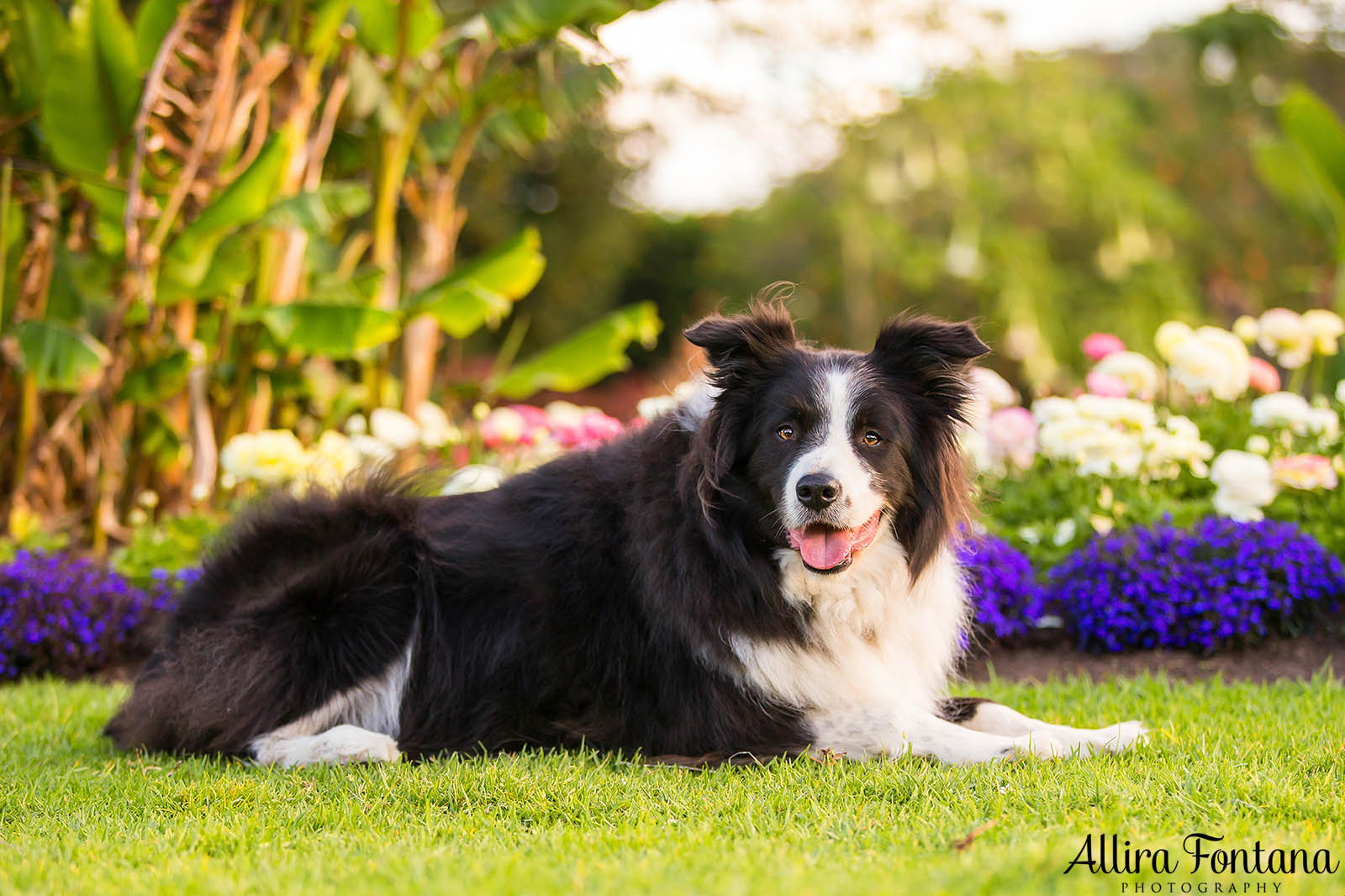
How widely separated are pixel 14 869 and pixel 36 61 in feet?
22.0

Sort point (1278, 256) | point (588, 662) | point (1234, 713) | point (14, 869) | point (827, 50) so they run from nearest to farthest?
point (14, 869) < point (588, 662) < point (1234, 713) < point (827, 50) < point (1278, 256)

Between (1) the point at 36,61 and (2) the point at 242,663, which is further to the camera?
(1) the point at 36,61

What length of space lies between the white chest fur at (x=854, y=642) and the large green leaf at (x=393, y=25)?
6.35 meters

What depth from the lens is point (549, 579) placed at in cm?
440

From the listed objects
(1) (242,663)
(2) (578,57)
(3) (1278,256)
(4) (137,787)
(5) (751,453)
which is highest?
(3) (1278,256)

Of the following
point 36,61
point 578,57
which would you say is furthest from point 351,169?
point 36,61

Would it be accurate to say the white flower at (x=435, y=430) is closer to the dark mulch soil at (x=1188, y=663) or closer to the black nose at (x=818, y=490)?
the dark mulch soil at (x=1188, y=663)

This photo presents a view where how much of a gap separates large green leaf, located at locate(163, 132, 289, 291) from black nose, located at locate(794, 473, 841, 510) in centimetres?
533

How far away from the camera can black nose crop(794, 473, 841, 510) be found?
3738 millimetres

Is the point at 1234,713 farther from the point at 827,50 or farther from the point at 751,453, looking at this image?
the point at 827,50

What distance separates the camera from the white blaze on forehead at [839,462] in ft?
12.4

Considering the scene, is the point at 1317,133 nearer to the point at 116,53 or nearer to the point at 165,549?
the point at 116,53

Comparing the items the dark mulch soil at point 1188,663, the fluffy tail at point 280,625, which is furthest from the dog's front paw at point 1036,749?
the fluffy tail at point 280,625

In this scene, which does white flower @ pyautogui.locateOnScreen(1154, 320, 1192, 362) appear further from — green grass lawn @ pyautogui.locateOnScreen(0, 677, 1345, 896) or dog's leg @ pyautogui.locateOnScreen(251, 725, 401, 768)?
dog's leg @ pyautogui.locateOnScreen(251, 725, 401, 768)
